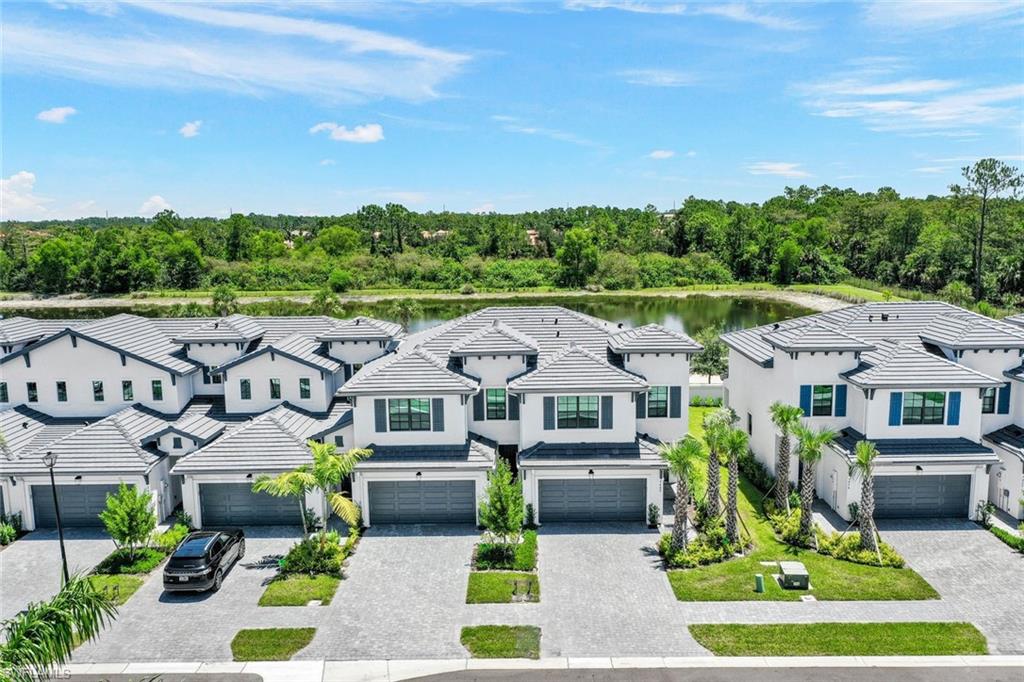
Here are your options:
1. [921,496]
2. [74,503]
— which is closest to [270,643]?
[74,503]

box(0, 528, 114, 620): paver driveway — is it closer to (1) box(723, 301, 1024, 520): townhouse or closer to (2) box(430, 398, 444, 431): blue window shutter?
(2) box(430, 398, 444, 431): blue window shutter

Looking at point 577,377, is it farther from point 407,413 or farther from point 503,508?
point 407,413

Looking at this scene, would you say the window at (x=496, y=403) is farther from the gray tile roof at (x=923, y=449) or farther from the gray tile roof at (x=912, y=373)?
the gray tile roof at (x=912, y=373)

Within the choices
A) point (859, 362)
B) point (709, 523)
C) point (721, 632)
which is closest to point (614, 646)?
point (721, 632)

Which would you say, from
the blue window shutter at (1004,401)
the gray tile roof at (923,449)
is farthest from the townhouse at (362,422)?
the blue window shutter at (1004,401)

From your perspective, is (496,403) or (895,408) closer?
(895,408)

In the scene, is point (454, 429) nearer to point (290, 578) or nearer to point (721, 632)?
point (290, 578)
